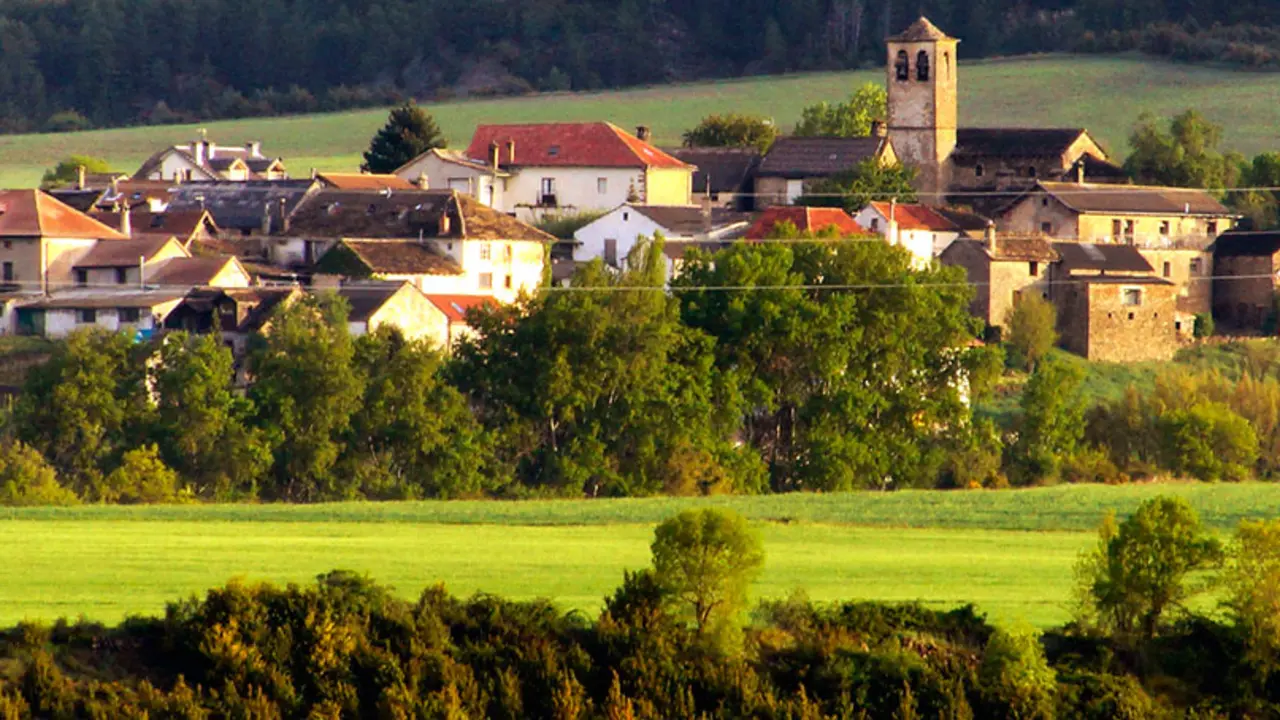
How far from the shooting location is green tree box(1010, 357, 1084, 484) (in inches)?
2395

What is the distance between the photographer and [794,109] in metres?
122

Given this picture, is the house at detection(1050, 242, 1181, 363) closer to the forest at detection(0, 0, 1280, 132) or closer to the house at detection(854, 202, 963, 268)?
the house at detection(854, 202, 963, 268)

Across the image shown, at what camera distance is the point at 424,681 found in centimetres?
2602

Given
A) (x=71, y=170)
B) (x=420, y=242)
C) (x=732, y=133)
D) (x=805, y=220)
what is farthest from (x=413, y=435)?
(x=71, y=170)

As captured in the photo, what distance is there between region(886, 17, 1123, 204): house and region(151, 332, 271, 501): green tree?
35.0 m

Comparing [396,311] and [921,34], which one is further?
[921,34]

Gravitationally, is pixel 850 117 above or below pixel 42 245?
above

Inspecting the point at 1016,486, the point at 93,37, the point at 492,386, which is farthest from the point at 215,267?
the point at 93,37

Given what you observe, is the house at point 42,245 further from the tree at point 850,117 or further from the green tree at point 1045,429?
the tree at point 850,117

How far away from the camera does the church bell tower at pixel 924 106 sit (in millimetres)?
88812

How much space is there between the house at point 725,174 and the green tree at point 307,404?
94.5 feet

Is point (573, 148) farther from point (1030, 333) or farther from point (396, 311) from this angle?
point (396, 311)

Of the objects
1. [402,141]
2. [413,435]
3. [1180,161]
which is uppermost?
[402,141]

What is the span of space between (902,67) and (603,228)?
53.3 feet
